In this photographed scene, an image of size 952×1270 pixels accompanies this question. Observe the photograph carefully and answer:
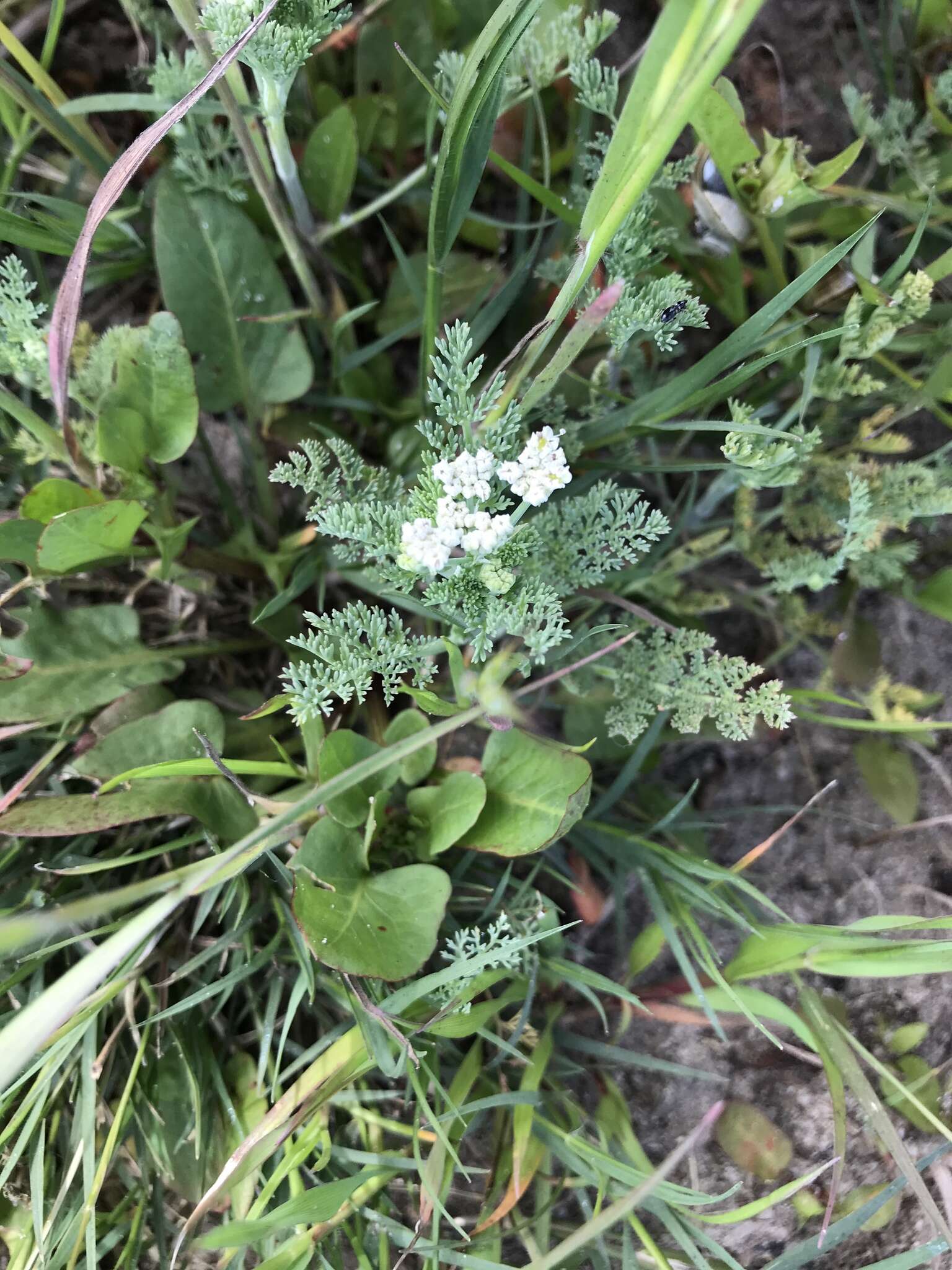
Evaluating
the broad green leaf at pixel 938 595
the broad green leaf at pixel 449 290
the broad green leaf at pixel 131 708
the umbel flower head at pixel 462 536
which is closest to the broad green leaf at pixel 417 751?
the umbel flower head at pixel 462 536

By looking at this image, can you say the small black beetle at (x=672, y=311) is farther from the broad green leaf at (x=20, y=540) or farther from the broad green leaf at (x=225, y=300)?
the broad green leaf at (x=20, y=540)

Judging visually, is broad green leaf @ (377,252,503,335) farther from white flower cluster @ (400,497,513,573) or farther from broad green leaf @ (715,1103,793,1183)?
broad green leaf @ (715,1103,793,1183)

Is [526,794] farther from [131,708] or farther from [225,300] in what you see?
[225,300]

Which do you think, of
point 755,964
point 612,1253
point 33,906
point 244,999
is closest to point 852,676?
point 755,964

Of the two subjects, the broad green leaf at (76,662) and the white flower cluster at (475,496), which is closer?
the white flower cluster at (475,496)

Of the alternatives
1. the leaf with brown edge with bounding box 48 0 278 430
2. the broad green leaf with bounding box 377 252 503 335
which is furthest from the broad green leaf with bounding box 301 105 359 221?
the leaf with brown edge with bounding box 48 0 278 430
